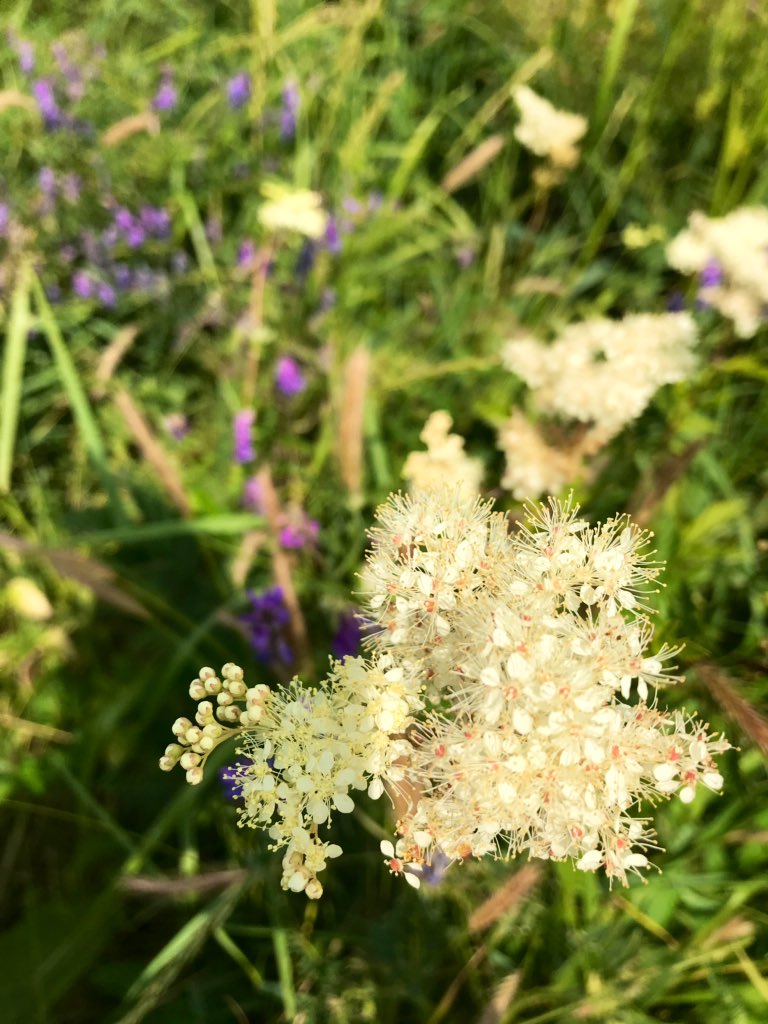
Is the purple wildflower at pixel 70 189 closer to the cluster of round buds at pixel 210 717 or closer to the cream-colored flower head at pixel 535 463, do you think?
the cream-colored flower head at pixel 535 463

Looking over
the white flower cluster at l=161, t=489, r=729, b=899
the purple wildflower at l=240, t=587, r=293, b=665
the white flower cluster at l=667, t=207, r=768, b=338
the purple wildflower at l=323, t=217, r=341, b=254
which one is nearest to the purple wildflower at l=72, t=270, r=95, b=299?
the purple wildflower at l=323, t=217, r=341, b=254

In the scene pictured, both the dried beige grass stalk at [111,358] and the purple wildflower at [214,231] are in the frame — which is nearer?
the dried beige grass stalk at [111,358]

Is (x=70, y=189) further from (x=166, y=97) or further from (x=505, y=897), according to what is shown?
(x=505, y=897)

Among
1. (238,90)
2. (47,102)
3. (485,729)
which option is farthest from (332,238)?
(485,729)

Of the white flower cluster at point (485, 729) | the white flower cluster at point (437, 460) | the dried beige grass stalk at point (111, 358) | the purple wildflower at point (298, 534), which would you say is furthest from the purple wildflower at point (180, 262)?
the white flower cluster at point (485, 729)

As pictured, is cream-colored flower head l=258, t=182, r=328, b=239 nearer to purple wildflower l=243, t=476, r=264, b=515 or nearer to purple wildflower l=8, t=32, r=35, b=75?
purple wildflower l=243, t=476, r=264, b=515

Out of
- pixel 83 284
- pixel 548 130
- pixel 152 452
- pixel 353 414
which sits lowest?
pixel 83 284
